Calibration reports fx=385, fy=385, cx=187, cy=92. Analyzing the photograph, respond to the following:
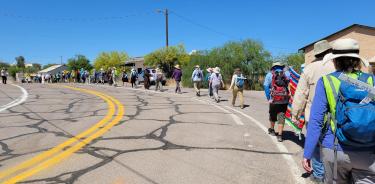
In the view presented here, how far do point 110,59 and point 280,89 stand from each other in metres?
72.6

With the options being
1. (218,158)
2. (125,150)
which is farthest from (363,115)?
(125,150)

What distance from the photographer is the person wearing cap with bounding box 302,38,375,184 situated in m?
2.74

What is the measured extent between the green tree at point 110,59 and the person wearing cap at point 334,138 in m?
75.2

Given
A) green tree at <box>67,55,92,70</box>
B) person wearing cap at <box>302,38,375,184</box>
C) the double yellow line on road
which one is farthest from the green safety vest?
green tree at <box>67,55,92,70</box>

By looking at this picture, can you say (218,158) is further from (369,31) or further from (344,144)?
(369,31)

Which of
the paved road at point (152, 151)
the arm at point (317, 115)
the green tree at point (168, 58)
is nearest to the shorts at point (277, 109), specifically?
the paved road at point (152, 151)

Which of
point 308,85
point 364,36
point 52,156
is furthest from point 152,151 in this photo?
point 364,36

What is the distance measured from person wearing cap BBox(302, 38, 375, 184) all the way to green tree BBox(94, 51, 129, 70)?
247 feet

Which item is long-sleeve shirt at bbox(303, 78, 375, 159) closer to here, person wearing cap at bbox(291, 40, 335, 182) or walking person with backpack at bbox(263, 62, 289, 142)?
person wearing cap at bbox(291, 40, 335, 182)

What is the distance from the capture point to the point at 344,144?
2.75 m

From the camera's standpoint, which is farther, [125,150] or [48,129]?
[48,129]

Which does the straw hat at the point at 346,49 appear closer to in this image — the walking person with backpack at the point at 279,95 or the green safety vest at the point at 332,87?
the green safety vest at the point at 332,87

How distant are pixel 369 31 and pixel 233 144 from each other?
27.8 metres

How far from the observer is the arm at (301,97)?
4.45 m
